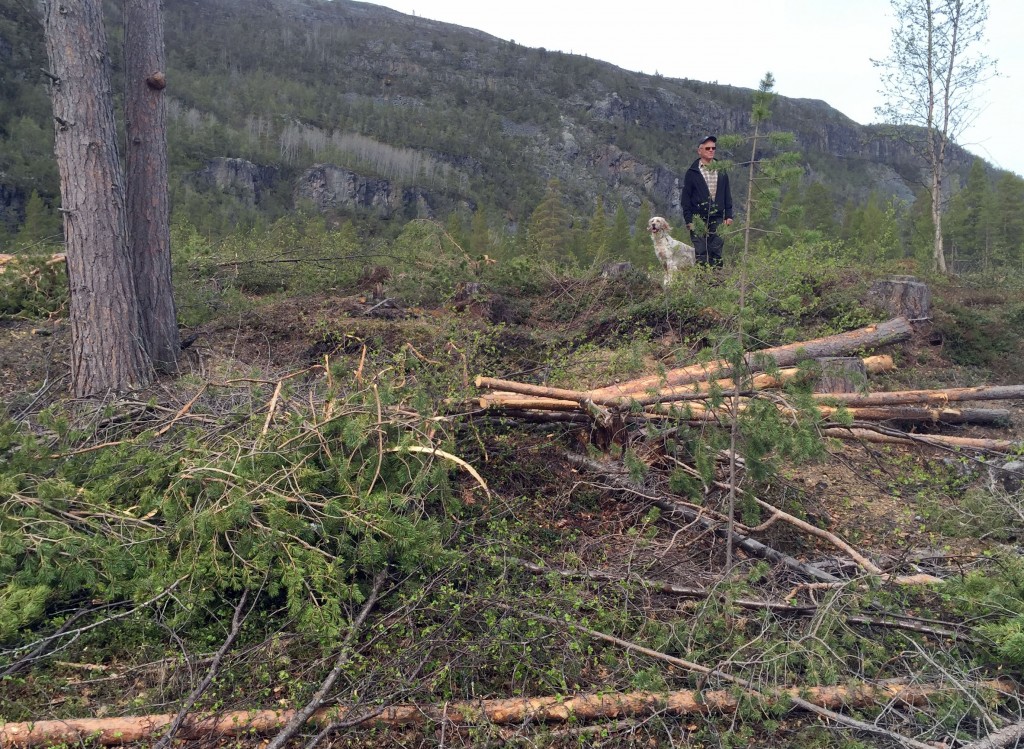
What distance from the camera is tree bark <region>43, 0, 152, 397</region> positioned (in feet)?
16.9

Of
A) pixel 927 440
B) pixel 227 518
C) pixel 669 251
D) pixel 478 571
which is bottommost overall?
pixel 478 571

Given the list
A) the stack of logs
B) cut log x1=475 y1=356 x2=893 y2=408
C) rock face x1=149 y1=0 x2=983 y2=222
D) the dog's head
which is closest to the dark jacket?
the dog's head

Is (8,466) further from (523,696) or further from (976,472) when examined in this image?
(976,472)

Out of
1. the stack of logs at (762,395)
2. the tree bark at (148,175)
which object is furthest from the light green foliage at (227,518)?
the tree bark at (148,175)

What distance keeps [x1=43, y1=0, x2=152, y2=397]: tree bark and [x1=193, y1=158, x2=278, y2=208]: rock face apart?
5144 centimetres

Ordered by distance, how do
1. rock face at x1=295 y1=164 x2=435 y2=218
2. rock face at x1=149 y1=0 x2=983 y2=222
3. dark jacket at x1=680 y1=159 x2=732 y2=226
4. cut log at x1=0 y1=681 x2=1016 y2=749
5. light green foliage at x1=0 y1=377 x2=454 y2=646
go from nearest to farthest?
cut log at x1=0 y1=681 x2=1016 y2=749 → light green foliage at x1=0 y1=377 x2=454 y2=646 → dark jacket at x1=680 y1=159 x2=732 y2=226 → rock face at x1=295 y1=164 x2=435 y2=218 → rock face at x1=149 y1=0 x2=983 y2=222

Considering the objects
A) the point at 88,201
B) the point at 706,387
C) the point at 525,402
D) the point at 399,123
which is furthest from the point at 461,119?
the point at 706,387

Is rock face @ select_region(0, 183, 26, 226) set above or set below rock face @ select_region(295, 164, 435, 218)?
below

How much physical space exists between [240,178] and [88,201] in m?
59.6

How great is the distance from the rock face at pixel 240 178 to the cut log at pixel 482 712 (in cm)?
5545

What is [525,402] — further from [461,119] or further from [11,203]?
[461,119]

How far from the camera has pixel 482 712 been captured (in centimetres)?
248

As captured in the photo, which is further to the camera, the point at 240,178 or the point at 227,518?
the point at 240,178

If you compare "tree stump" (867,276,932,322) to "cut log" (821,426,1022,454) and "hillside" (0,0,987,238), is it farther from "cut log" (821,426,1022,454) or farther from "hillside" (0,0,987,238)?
"hillside" (0,0,987,238)
